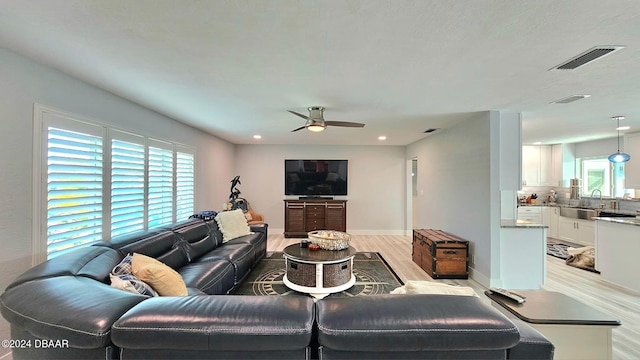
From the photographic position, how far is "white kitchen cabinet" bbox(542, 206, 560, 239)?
6.04 metres

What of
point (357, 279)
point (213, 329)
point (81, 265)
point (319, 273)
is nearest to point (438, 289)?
point (213, 329)

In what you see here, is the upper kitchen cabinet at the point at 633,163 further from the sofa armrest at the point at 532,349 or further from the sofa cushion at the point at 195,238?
the sofa cushion at the point at 195,238

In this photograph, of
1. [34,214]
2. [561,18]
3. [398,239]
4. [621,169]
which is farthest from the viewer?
[398,239]

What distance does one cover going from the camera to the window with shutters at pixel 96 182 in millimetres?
2154

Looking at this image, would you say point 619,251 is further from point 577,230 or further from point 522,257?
point 577,230

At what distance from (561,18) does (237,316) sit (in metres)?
2.32

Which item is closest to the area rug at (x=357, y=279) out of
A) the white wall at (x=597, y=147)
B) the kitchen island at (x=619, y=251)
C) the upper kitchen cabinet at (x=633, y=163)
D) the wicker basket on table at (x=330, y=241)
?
the wicker basket on table at (x=330, y=241)

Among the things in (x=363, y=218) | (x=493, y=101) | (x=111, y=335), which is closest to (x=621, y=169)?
(x=493, y=101)

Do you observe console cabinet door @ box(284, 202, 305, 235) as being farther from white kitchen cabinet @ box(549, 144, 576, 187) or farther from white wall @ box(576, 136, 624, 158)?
white wall @ box(576, 136, 624, 158)

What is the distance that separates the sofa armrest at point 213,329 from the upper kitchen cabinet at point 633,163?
690 centimetres

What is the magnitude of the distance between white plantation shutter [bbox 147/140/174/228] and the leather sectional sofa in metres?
2.56

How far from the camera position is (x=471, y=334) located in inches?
37.3

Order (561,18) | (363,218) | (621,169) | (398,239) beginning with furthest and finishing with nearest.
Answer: (363,218), (398,239), (621,169), (561,18)

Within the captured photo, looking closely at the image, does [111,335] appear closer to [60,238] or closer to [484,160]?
[60,238]
